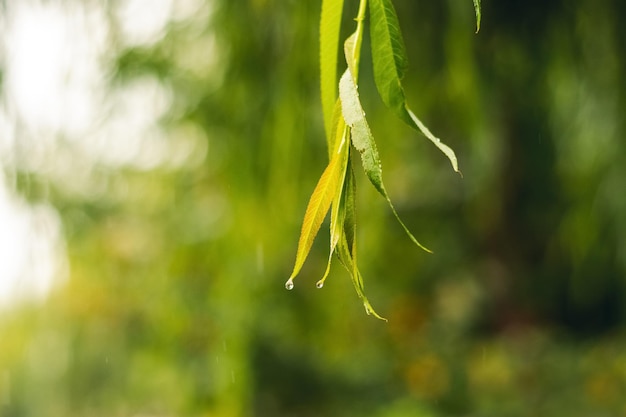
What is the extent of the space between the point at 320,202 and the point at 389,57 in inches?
3.1

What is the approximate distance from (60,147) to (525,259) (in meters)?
1.92

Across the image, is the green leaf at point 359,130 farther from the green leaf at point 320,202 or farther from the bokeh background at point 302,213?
the bokeh background at point 302,213

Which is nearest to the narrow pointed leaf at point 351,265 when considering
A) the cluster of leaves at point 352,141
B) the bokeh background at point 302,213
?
the cluster of leaves at point 352,141

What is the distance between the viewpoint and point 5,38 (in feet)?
2.50

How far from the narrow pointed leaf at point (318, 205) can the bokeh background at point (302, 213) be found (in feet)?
1.81

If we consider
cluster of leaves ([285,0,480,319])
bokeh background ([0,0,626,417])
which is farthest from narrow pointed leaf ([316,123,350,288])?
bokeh background ([0,0,626,417])

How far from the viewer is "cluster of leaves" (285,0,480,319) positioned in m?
0.28

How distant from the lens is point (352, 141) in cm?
28

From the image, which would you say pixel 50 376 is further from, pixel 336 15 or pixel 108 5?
pixel 336 15

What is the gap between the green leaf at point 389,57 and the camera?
314mm

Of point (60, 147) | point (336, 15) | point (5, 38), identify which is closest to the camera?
point (336, 15)

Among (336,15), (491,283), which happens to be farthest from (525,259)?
(336,15)

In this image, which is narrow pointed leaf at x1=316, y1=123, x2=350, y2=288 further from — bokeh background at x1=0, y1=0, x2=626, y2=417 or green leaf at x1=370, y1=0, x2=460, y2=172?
bokeh background at x1=0, y1=0, x2=626, y2=417

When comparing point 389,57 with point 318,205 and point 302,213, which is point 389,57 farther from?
point 302,213
